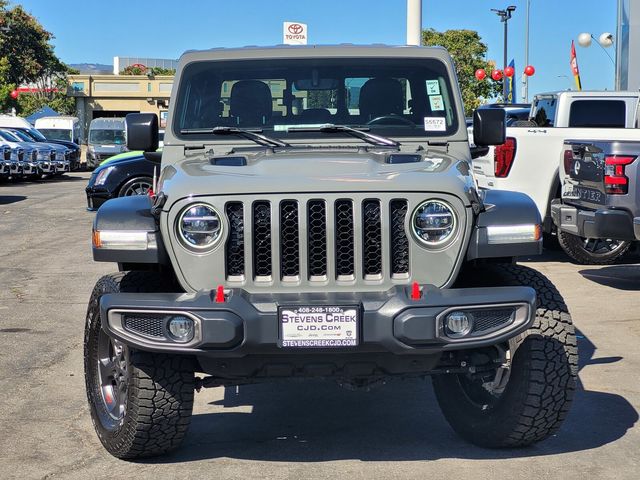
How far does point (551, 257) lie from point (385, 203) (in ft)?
29.1

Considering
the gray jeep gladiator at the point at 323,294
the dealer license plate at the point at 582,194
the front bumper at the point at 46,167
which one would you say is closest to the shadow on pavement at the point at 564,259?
the dealer license plate at the point at 582,194

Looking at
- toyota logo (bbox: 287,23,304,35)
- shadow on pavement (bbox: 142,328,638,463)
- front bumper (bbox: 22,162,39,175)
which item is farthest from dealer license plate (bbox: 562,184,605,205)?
front bumper (bbox: 22,162,39,175)

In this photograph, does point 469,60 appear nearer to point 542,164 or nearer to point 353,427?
point 542,164

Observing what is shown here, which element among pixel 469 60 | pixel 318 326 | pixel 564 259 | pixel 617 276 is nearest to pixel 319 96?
pixel 318 326

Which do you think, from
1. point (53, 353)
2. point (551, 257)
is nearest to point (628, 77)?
point (551, 257)

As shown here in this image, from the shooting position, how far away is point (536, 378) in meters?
5.05

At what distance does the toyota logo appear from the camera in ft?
56.2

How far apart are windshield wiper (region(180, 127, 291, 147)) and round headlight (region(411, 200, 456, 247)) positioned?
1.28 meters

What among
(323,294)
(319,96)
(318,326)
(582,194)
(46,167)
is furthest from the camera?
(46,167)

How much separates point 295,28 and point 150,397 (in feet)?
42.3

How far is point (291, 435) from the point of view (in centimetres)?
569

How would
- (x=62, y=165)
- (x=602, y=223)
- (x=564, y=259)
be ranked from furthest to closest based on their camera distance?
(x=62, y=165)
(x=564, y=259)
(x=602, y=223)

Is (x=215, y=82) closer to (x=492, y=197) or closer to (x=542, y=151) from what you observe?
(x=492, y=197)

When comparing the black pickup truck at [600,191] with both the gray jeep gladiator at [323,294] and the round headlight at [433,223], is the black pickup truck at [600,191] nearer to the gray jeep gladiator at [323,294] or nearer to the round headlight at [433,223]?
the gray jeep gladiator at [323,294]
